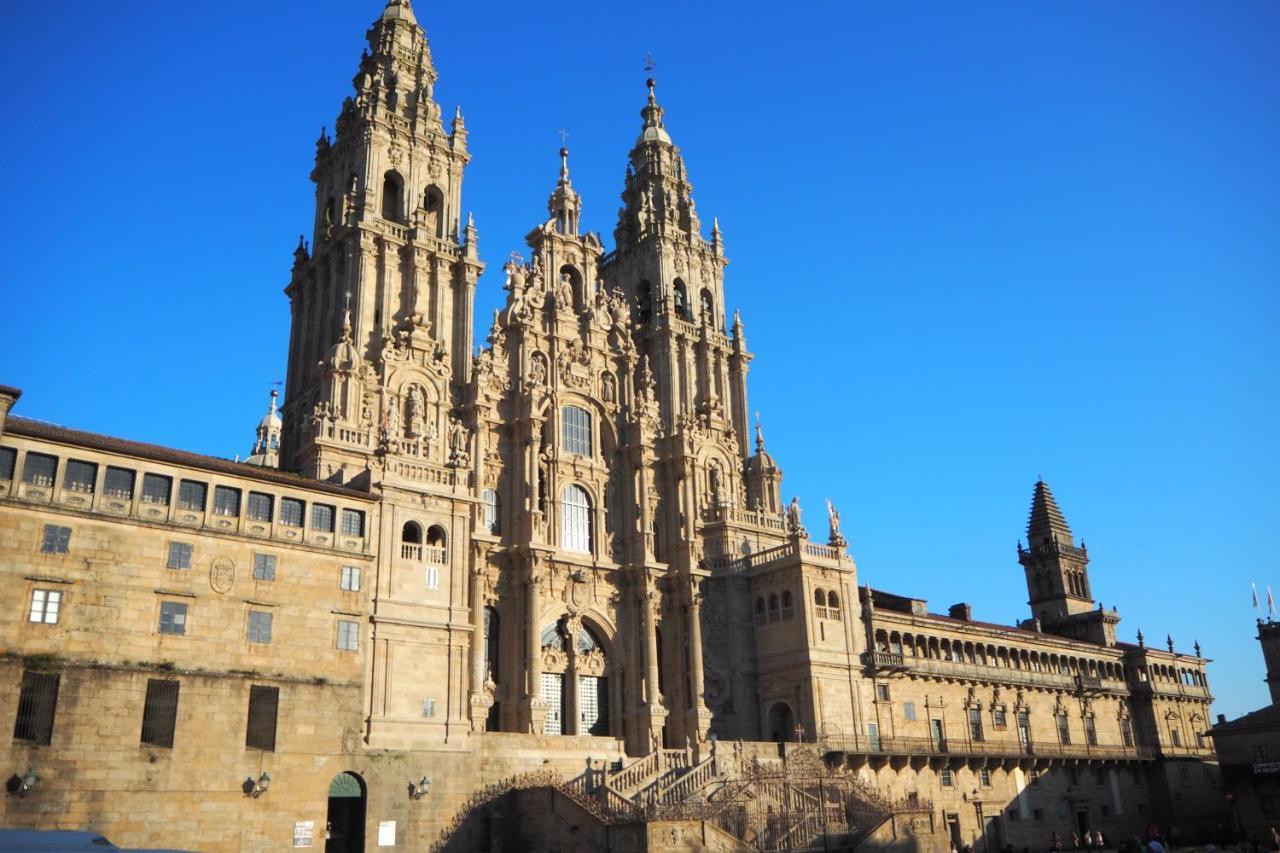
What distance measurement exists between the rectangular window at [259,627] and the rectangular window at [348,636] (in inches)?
123

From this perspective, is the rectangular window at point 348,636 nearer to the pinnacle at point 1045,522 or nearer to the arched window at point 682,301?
the arched window at point 682,301

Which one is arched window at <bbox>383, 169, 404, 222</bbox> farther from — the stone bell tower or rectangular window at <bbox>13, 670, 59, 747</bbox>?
rectangular window at <bbox>13, 670, 59, 747</bbox>

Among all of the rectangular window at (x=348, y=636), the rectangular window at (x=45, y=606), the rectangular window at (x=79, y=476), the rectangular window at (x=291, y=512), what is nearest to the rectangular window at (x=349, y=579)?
the rectangular window at (x=348, y=636)

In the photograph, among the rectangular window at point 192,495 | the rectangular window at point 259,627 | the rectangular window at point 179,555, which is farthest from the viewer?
the rectangular window at point 259,627

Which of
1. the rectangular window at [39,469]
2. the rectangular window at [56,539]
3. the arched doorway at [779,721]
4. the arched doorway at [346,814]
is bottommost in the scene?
the arched doorway at [346,814]

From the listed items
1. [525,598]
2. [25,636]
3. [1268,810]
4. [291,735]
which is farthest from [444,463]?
[1268,810]

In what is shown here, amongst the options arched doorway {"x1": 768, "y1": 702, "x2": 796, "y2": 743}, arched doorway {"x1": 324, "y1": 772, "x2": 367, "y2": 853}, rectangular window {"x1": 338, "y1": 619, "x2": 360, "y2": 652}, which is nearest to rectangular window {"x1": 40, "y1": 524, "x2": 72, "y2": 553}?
rectangular window {"x1": 338, "y1": 619, "x2": 360, "y2": 652}

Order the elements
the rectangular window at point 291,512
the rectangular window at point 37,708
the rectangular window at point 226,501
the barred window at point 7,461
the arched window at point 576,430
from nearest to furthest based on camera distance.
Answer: the rectangular window at point 37,708 < the barred window at point 7,461 < the rectangular window at point 226,501 < the rectangular window at point 291,512 < the arched window at point 576,430

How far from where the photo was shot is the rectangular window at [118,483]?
129ft

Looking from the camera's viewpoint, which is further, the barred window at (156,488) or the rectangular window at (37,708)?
the barred window at (156,488)

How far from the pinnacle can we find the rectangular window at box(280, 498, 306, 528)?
3005 inches

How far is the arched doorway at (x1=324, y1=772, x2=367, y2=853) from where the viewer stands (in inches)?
1671

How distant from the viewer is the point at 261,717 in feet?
133

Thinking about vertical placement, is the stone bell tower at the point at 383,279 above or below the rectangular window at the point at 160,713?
above
